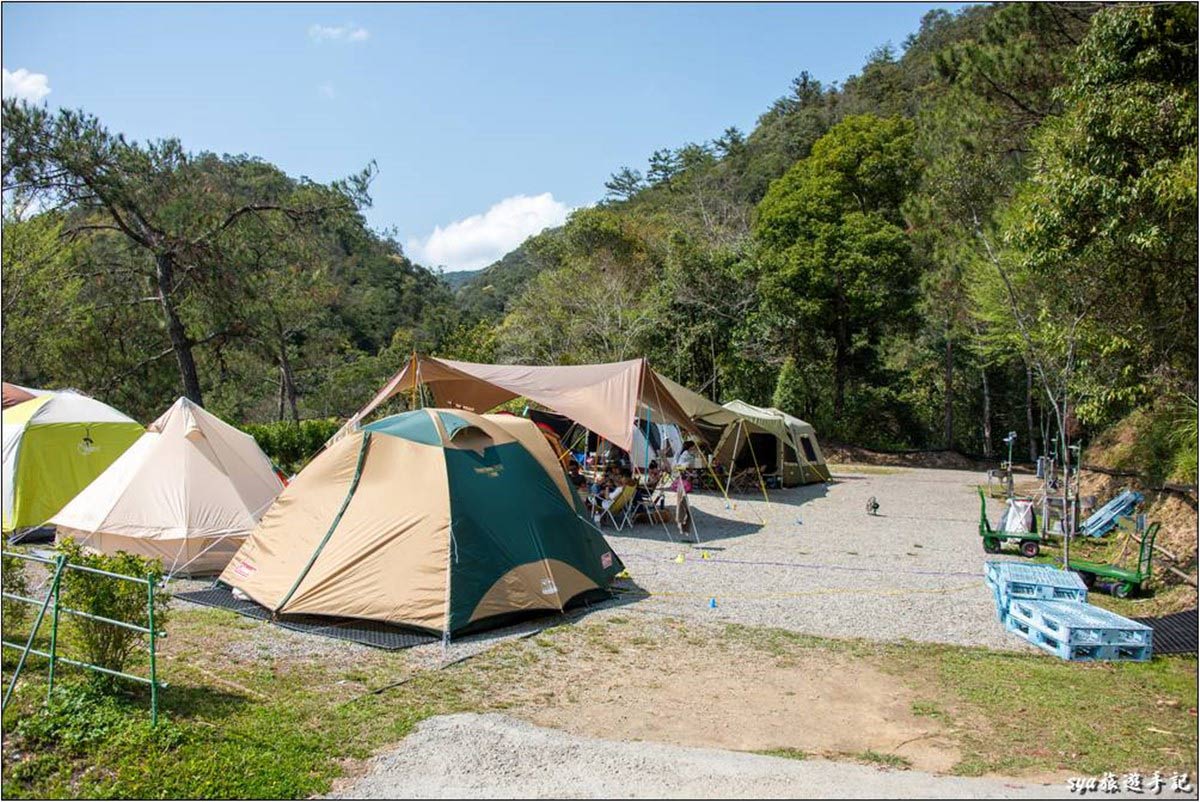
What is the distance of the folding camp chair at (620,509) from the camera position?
12.6m

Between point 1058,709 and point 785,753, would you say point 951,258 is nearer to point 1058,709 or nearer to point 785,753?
point 1058,709

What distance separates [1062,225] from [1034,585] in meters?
3.97

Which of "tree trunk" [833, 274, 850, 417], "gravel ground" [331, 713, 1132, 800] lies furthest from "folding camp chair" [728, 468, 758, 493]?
"gravel ground" [331, 713, 1132, 800]

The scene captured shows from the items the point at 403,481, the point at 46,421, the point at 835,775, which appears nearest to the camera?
the point at 835,775

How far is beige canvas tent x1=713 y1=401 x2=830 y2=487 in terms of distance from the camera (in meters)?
18.0

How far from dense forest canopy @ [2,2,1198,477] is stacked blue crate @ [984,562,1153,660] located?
2518 mm

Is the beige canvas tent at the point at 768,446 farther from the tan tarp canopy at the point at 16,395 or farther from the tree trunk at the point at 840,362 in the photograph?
the tan tarp canopy at the point at 16,395

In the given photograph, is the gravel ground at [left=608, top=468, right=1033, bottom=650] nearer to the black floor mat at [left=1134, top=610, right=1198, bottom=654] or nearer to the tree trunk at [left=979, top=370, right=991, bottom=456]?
the black floor mat at [left=1134, top=610, right=1198, bottom=654]

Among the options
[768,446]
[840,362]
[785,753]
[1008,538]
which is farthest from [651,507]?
[840,362]

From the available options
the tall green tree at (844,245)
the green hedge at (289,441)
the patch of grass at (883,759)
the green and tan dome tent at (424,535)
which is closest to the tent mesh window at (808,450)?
the tall green tree at (844,245)

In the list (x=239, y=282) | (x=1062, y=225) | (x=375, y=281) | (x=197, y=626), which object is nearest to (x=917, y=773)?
(x=197, y=626)

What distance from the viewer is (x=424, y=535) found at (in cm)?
719

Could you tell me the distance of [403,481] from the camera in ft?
24.8

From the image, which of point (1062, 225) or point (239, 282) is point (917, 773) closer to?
point (1062, 225)
